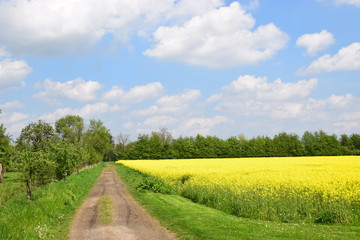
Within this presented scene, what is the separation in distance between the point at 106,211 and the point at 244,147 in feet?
287

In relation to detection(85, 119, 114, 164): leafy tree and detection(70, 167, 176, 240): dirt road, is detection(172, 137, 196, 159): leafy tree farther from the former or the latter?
detection(70, 167, 176, 240): dirt road

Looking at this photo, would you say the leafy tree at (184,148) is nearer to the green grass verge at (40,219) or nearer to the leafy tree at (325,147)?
the leafy tree at (325,147)


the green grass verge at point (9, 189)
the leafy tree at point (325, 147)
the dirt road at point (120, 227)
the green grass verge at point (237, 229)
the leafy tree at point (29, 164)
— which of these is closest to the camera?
the green grass verge at point (237, 229)

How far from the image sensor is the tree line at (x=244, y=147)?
92850 mm

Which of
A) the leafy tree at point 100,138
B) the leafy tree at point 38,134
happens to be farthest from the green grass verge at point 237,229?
the leafy tree at point 100,138

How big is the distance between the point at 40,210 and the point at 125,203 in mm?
5815

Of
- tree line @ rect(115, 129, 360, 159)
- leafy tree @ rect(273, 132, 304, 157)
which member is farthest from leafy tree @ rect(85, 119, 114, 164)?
leafy tree @ rect(273, 132, 304, 157)

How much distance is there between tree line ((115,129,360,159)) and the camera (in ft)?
305

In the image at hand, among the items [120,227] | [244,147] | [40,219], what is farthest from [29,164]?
[244,147]

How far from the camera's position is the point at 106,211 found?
1672cm

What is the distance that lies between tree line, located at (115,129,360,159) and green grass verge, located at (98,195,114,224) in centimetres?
8226

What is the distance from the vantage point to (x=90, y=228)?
1306 cm

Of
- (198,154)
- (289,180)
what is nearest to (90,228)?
(289,180)

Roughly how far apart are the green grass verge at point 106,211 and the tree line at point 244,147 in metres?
82.3
